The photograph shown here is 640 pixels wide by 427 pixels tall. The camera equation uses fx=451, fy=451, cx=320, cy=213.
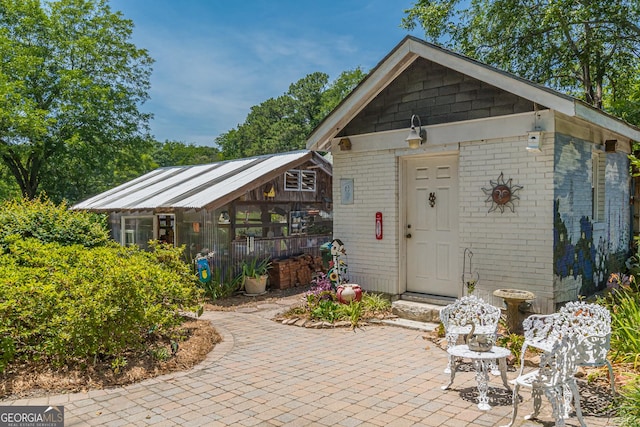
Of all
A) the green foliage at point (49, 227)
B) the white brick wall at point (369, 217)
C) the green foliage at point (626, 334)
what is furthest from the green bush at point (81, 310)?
the green foliage at point (626, 334)

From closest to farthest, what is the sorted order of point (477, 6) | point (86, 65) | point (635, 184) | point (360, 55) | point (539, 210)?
point (539, 210)
point (635, 184)
point (477, 6)
point (86, 65)
point (360, 55)

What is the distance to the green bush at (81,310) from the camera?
4.87m

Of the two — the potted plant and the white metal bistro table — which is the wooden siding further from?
the potted plant

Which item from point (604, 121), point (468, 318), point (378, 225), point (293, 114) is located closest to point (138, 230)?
point (378, 225)

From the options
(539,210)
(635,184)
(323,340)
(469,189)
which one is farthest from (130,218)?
(635,184)

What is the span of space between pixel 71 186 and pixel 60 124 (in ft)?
12.7

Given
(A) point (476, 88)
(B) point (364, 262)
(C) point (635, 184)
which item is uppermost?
(A) point (476, 88)

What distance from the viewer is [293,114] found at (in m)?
39.1

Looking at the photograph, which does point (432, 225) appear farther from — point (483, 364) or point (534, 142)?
point (483, 364)

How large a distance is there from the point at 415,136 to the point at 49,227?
6812 mm

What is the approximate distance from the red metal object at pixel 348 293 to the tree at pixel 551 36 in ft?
37.1

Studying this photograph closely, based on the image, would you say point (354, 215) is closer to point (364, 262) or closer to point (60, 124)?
point (364, 262)

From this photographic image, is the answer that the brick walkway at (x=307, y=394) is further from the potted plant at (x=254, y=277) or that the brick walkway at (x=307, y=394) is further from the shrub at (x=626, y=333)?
the potted plant at (x=254, y=277)

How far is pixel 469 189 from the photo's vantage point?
7195mm
